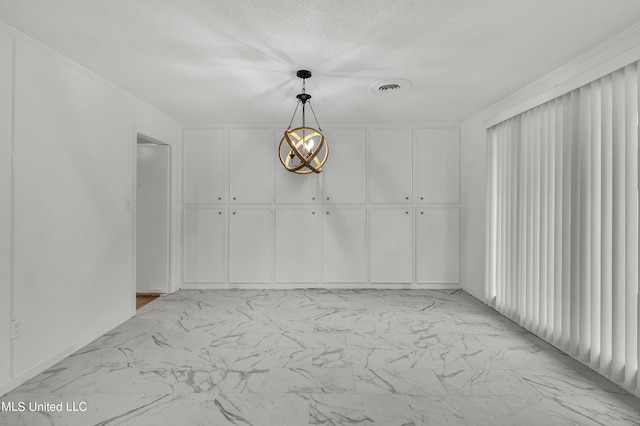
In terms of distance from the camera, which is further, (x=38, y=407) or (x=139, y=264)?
(x=139, y=264)

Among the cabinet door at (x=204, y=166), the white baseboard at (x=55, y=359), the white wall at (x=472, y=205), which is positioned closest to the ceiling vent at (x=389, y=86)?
the white wall at (x=472, y=205)

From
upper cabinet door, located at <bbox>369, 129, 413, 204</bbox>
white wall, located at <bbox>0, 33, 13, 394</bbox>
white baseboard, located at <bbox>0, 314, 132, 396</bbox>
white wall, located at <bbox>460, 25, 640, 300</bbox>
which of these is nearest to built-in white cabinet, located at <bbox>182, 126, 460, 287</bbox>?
upper cabinet door, located at <bbox>369, 129, 413, 204</bbox>

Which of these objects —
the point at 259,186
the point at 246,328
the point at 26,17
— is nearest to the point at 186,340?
the point at 246,328

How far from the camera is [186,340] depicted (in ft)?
8.75

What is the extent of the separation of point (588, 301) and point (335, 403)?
6.44 feet

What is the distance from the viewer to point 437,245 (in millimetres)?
4301

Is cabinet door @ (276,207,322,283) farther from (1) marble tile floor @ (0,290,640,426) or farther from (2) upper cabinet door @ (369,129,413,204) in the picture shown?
(1) marble tile floor @ (0,290,640,426)

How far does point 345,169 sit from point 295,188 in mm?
750

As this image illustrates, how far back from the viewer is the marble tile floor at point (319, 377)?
1.71 metres

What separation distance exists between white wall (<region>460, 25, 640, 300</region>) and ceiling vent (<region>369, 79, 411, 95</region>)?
3.61ft

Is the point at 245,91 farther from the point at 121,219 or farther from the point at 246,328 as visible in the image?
the point at 246,328

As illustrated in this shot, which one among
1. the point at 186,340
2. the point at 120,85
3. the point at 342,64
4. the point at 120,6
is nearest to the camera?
the point at 120,6

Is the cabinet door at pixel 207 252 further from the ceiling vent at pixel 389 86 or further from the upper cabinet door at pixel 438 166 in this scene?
the upper cabinet door at pixel 438 166

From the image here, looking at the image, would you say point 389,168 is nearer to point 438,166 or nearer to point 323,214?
point 438,166
